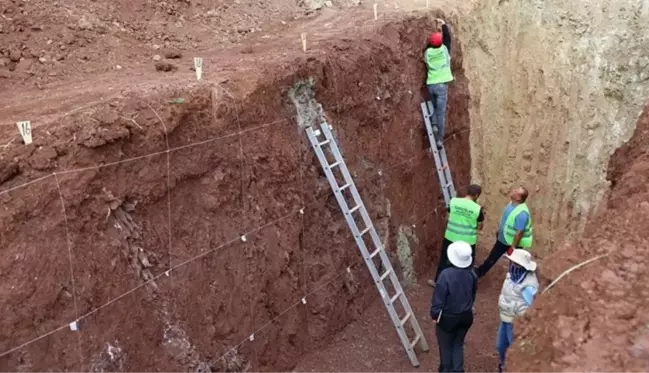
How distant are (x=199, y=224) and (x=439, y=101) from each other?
5344 millimetres

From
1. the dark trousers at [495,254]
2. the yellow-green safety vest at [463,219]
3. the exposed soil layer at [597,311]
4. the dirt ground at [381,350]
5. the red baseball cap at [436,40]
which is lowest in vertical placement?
the dirt ground at [381,350]

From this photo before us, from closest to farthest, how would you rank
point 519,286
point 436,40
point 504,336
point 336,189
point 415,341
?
point 519,286 < point 504,336 < point 336,189 < point 415,341 < point 436,40

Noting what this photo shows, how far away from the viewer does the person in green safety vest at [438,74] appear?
10.3 m

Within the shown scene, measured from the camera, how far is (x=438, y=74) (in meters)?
10.4

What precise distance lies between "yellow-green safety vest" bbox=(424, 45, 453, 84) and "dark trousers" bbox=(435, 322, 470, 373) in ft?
15.7

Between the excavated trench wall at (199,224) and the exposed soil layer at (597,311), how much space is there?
3516 millimetres

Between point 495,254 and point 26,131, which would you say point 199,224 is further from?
point 495,254

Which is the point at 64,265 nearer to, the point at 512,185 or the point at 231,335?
the point at 231,335

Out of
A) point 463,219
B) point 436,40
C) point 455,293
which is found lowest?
point 463,219

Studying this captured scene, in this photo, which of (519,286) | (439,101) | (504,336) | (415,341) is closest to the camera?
(519,286)

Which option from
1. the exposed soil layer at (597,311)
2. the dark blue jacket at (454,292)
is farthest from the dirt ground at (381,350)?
the exposed soil layer at (597,311)

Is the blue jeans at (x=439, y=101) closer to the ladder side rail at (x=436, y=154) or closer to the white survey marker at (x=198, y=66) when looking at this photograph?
the ladder side rail at (x=436, y=154)

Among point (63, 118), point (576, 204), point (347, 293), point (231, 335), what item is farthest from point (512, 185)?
point (63, 118)

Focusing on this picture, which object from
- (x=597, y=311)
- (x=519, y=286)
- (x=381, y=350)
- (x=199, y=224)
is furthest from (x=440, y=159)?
(x=597, y=311)
